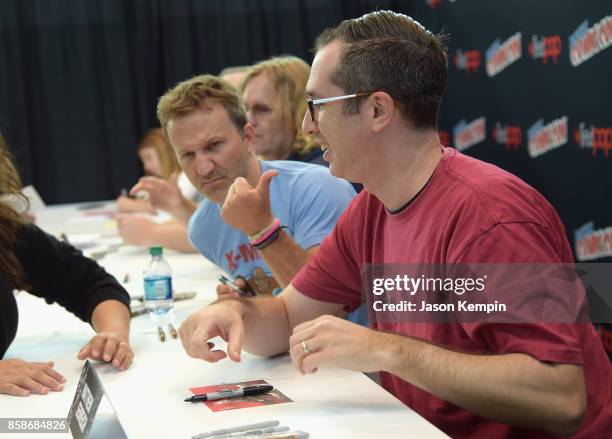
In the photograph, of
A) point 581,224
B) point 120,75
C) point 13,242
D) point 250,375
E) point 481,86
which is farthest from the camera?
point 120,75

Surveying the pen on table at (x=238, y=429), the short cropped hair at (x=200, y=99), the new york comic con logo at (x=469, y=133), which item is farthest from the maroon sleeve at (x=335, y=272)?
the new york comic con logo at (x=469, y=133)

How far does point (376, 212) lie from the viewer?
1713 millimetres

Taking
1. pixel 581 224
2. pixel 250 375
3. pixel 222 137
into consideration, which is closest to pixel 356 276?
pixel 250 375

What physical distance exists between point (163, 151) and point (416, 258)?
3.82 m

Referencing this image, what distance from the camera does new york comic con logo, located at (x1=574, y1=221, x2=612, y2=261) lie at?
3432 millimetres

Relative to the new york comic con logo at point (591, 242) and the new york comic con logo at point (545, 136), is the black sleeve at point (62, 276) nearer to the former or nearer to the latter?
the new york comic con logo at point (591, 242)

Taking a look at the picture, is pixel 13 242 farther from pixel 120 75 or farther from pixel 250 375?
pixel 120 75

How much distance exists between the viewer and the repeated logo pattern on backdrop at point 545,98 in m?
3.45

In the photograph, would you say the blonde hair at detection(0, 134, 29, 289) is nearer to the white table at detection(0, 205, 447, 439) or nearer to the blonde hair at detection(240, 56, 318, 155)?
the white table at detection(0, 205, 447, 439)

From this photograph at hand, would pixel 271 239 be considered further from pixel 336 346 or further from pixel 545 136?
pixel 545 136

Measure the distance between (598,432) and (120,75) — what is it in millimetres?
5460

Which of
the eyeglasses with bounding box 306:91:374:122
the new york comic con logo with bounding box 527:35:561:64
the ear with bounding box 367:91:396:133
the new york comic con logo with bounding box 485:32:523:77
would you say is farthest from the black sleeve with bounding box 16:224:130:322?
the new york comic con logo with bounding box 485:32:523:77

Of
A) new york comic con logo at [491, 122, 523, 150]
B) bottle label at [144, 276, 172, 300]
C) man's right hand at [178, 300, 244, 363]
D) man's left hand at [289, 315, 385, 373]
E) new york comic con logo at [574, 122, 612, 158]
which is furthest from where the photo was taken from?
new york comic con logo at [491, 122, 523, 150]

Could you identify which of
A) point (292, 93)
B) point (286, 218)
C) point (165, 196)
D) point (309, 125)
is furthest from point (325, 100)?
point (165, 196)
